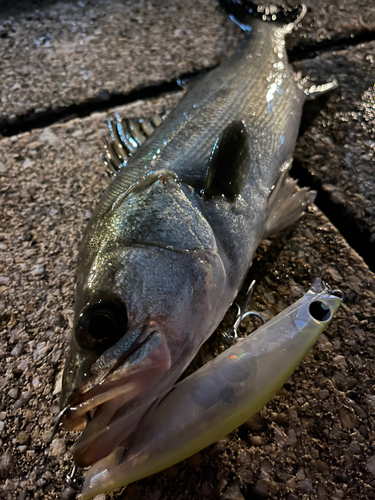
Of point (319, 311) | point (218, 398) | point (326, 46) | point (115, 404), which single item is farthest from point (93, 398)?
point (326, 46)

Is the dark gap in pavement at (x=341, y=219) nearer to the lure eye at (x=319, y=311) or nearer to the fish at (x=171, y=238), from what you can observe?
the fish at (x=171, y=238)

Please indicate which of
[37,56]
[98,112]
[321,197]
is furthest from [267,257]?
[37,56]

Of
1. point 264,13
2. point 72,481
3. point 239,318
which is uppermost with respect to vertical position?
point 264,13

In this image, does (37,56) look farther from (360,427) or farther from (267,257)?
(360,427)

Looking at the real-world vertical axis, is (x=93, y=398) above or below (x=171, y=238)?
below

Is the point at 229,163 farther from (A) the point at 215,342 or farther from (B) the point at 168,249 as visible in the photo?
(A) the point at 215,342

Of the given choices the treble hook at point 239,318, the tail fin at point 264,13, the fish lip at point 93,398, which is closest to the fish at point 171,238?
the fish lip at point 93,398

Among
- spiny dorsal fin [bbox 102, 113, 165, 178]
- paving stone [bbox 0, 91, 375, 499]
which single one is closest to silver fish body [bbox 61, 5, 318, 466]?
spiny dorsal fin [bbox 102, 113, 165, 178]

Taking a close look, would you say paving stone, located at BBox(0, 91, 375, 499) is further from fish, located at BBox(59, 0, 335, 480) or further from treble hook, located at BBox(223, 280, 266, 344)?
fish, located at BBox(59, 0, 335, 480)
